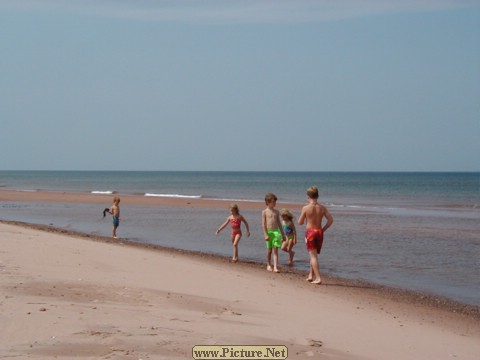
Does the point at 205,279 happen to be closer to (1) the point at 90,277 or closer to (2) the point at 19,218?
(1) the point at 90,277

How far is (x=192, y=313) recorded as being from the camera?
7203mm

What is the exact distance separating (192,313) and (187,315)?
165 millimetres

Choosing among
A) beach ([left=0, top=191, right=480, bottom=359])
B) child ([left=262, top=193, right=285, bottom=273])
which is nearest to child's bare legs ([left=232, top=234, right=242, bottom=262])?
child ([left=262, top=193, right=285, bottom=273])

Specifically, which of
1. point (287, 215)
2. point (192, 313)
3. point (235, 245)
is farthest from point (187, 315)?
point (287, 215)

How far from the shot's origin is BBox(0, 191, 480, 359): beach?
19.1 ft

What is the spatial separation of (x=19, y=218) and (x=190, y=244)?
35.6 ft

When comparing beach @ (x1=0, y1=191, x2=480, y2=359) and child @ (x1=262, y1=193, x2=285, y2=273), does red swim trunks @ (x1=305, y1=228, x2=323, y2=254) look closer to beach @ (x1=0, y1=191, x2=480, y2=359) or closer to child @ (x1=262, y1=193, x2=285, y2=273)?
beach @ (x1=0, y1=191, x2=480, y2=359)

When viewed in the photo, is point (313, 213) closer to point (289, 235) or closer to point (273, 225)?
point (273, 225)

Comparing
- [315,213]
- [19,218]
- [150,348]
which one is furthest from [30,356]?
[19,218]

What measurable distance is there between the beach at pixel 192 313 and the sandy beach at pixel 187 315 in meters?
0.01

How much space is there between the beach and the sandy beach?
0.01m

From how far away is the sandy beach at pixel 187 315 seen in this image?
19.0ft

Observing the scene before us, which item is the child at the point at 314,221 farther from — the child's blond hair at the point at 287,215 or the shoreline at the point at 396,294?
the child's blond hair at the point at 287,215

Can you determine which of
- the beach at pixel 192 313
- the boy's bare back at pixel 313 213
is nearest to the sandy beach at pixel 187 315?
the beach at pixel 192 313
